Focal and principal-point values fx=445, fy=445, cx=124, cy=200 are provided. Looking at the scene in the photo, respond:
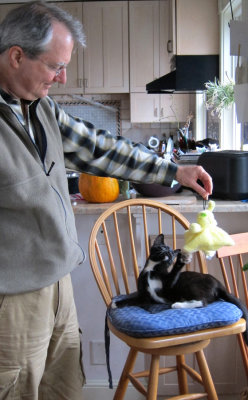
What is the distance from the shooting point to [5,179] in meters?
1.04

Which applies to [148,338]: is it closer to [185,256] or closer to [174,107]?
[185,256]

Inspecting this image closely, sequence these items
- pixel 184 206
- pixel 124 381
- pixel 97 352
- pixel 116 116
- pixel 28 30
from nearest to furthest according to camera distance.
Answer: pixel 28 30
pixel 124 381
pixel 184 206
pixel 97 352
pixel 116 116

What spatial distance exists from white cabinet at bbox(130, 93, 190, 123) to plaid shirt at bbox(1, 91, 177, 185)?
3380 mm

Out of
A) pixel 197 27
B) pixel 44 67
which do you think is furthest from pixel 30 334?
pixel 197 27

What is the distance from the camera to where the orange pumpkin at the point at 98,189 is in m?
1.79

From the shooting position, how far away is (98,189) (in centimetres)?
180

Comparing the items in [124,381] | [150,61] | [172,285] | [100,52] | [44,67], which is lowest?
[124,381]

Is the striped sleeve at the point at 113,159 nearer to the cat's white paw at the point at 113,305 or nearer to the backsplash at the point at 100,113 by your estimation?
the cat's white paw at the point at 113,305

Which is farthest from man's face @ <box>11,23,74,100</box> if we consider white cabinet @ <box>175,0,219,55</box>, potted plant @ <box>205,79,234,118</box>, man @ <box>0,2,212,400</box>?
white cabinet @ <box>175,0,219,55</box>

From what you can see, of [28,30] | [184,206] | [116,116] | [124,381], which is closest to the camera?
[28,30]

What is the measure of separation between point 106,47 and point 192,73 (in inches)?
70.4

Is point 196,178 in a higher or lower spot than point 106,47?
lower

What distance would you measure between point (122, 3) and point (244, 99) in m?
3.33

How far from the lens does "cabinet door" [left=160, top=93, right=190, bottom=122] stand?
4637 millimetres
